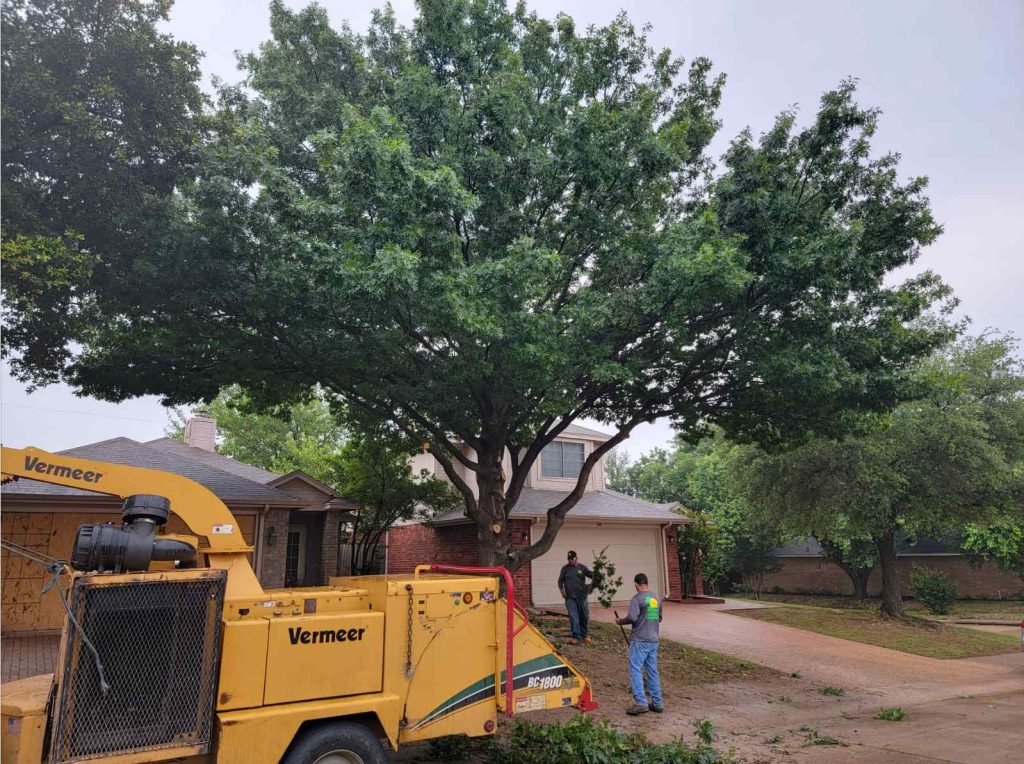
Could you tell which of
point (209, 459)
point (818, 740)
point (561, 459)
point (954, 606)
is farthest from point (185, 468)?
point (954, 606)

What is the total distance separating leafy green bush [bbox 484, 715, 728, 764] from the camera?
6637 mm

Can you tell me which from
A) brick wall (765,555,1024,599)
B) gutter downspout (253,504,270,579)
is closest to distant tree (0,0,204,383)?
gutter downspout (253,504,270,579)

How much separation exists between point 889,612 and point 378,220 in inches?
763

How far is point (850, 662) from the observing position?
46.5 ft

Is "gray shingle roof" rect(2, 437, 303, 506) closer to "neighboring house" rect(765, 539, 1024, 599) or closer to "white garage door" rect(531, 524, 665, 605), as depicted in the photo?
"white garage door" rect(531, 524, 665, 605)

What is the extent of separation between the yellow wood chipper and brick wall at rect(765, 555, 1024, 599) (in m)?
32.1

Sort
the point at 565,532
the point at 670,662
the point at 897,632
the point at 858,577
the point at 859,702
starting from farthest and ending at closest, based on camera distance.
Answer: the point at 858,577, the point at 565,532, the point at 897,632, the point at 670,662, the point at 859,702

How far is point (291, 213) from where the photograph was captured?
1049 cm

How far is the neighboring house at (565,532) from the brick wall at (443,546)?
3cm

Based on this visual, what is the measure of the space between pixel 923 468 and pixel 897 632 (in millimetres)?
4425

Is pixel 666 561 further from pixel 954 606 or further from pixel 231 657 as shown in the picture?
pixel 231 657

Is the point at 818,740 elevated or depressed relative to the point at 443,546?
depressed

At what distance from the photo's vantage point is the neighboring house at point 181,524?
13.5m

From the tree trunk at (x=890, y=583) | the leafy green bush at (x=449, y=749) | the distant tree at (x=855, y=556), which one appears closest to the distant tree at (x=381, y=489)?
the leafy green bush at (x=449, y=749)
